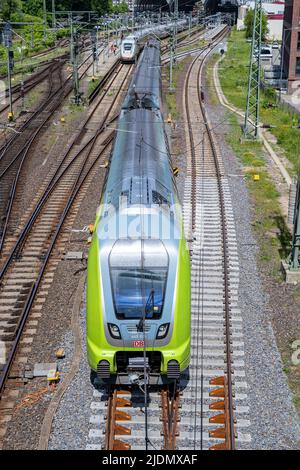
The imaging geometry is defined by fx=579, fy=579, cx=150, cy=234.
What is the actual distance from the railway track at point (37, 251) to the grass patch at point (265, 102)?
350 inches

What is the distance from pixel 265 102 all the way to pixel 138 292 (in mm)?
31514

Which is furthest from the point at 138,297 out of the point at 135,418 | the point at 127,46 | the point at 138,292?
the point at 127,46

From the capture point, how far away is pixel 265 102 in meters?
38.9

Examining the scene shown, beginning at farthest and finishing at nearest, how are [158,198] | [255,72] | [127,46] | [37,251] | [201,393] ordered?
[127,46]
[255,72]
[37,251]
[158,198]
[201,393]

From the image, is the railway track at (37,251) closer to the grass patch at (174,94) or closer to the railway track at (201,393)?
the railway track at (201,393)

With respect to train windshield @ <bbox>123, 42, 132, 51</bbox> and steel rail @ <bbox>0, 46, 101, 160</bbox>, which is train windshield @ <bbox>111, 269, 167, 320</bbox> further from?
train windshield @ <bbox>123, 42, 132, 51</bbox>

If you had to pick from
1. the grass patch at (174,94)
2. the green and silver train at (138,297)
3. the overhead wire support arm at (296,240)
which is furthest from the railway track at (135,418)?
the grass patch at (174,94)

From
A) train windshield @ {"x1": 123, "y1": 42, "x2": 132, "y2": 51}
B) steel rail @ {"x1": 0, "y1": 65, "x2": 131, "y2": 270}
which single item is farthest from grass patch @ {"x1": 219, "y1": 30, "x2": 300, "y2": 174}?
steel rail @ {"x1": 0, "y1": 65, "x2": 131, "y2": 270}

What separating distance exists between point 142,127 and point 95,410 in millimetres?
10445

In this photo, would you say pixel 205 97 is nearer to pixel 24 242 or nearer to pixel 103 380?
pixel 24 242

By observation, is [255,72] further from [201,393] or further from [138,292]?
[138,292]

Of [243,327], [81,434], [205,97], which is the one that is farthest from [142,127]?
[205,97]

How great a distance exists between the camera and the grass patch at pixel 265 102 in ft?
94.7

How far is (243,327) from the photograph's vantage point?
13.3 m
